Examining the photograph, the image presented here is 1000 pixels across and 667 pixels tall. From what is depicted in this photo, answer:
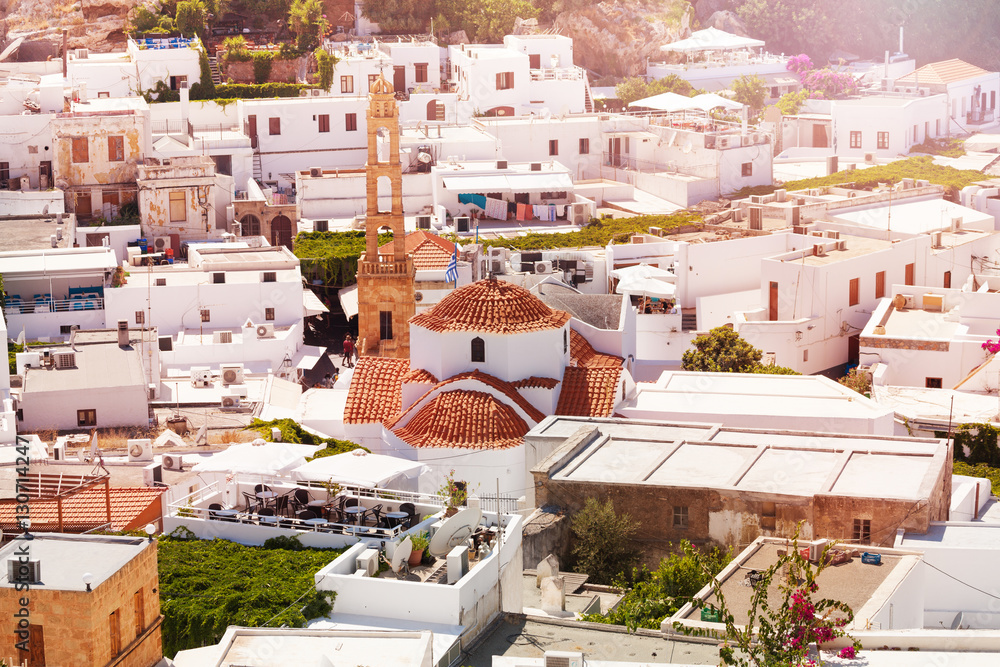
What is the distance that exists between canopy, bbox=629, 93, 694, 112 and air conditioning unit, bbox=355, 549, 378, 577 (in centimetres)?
5283

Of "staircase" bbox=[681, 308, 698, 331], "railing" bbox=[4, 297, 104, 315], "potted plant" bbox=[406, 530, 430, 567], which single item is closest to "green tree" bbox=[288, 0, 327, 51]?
"railing" bbox=[4, 297, 104, 315]

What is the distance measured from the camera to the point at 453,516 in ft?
72.5

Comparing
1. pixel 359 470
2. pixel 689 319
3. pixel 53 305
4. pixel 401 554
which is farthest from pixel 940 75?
pixel 401 554

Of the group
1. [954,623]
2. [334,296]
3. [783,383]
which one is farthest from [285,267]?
[954,623]

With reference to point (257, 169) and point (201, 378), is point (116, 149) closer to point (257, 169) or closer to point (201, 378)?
point (257, 169)

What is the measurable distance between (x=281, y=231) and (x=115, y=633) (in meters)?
40.3

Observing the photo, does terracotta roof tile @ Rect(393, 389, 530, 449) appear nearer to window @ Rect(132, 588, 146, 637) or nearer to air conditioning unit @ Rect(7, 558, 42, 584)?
window @ Rect(132, 588, 146, 637)

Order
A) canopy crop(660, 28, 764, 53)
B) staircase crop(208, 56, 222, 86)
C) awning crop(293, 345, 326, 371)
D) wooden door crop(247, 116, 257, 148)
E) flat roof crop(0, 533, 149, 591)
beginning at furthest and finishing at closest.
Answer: canopy crop(660, 28, 764, 53), staircase crop(208, 56, 222, 86), wooden door crop(247, 116, 257, 148), awning crop(293, 345, 326, 371), flat roof crop(0, 533, 149, 591)

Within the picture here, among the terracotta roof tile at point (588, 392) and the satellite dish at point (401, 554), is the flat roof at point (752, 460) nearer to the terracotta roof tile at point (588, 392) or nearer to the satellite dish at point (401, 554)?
the terracotta roof tile at point (588, 392)

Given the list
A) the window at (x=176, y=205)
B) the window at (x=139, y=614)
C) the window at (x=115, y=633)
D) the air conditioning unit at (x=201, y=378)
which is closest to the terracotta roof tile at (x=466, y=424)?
the air conditioning unit at (x=201, y=378)

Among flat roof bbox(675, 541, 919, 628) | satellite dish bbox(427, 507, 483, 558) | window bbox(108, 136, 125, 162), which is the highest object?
window bbox(108, 136, 125, 162)

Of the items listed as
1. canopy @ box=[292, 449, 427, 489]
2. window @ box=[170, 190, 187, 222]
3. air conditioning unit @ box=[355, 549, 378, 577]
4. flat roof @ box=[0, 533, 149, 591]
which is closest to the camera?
flat roof @ box=[0, 533, 149, 591]

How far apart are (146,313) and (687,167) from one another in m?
26.5

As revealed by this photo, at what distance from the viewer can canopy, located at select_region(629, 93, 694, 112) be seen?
71875mm
